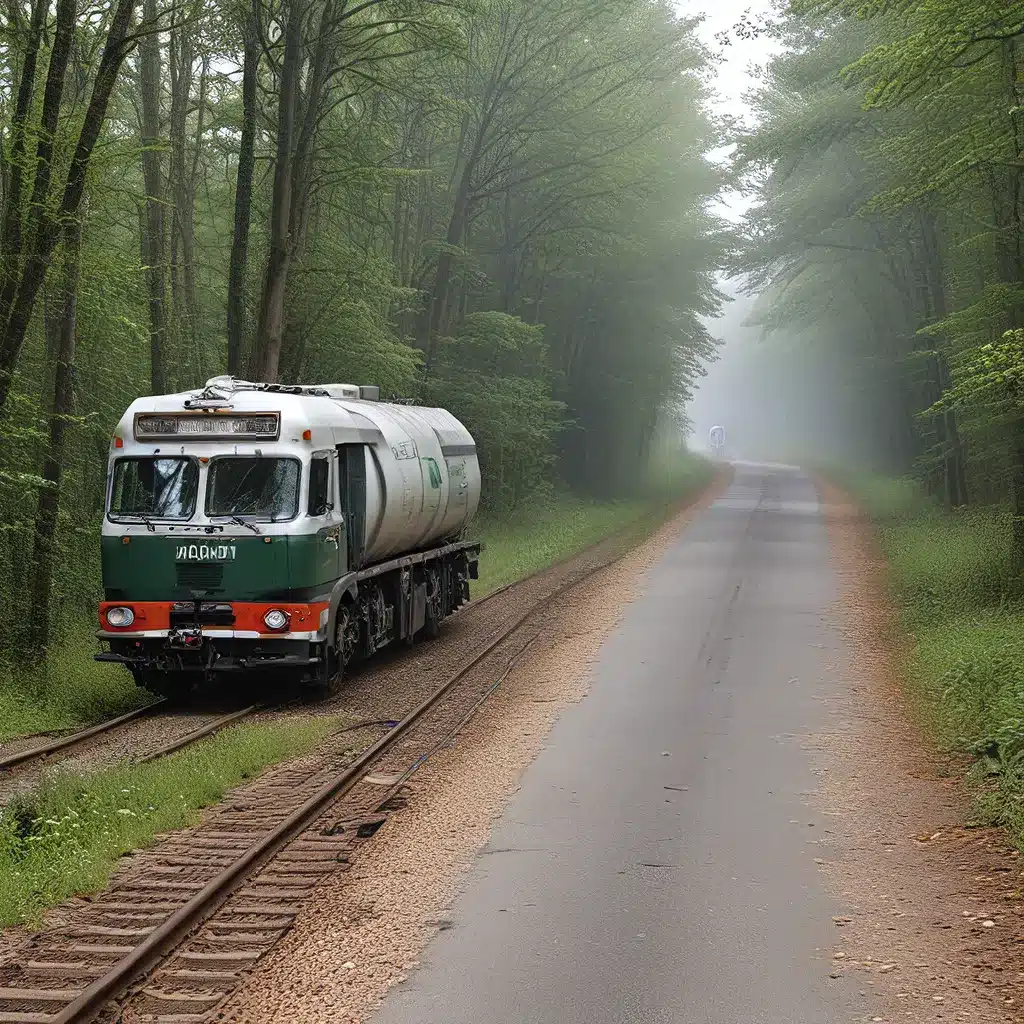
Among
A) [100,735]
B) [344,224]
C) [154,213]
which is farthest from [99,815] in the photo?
[344,224]

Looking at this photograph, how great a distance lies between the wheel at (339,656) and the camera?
15156 millimetres

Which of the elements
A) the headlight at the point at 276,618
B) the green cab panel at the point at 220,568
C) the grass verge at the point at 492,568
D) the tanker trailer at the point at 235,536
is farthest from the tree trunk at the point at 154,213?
the headlight at the point at 276,618

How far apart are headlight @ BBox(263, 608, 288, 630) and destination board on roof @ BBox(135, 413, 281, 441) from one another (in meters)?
2.00

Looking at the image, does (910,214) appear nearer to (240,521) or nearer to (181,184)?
(181,184)

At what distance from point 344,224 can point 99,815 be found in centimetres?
2308

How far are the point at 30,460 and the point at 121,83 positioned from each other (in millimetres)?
10685

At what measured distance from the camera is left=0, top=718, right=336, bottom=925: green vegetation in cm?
823

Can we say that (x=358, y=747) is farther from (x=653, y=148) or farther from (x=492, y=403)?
(x=653, y=148)

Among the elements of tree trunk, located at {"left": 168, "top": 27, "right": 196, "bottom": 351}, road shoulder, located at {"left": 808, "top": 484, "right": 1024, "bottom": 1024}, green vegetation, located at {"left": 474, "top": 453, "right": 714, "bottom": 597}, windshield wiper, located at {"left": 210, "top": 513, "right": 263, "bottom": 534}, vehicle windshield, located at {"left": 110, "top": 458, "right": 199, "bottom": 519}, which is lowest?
road shoulder, located at {"left": 808, "top": 484, "right": 1024, "bottom": 1024}

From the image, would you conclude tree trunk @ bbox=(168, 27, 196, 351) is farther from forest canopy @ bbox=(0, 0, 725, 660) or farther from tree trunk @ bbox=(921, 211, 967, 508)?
tree trunk @ bbox=(921, 211, 967, 508)

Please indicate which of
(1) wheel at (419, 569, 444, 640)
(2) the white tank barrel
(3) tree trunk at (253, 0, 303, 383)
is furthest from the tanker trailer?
(3) tree trunk at (253, 0, 303, 383)

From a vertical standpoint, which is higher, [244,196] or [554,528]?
[244,196]

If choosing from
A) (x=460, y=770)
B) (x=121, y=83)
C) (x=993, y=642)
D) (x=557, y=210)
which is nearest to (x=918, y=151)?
(x=993, y=642)

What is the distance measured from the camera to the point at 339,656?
50.9 feet
